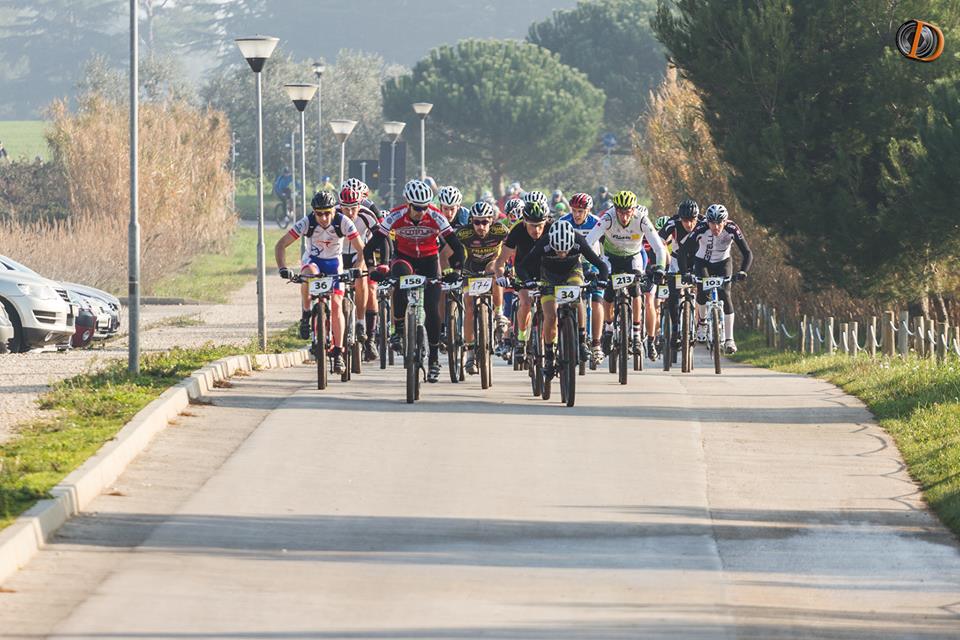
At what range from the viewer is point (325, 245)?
57.7ft

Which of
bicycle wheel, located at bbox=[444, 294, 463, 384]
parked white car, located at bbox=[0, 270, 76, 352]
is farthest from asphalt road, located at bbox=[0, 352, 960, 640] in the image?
parked white car, located at bbox=[0, 270, 76, 352]

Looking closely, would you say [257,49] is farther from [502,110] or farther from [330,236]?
[502,110]

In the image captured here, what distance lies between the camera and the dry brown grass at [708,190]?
106 ft

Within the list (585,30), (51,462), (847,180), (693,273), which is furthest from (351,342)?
(585,30)

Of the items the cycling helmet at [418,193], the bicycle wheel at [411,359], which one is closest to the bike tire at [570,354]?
the bicycle wheel at [411,359]

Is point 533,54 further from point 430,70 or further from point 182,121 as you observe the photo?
point 182,121

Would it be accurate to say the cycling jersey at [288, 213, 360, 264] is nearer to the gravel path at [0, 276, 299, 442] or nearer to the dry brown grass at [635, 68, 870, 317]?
the gravel path at [0, 276, 299, 442]

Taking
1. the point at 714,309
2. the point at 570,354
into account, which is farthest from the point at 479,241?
the point at 714,309

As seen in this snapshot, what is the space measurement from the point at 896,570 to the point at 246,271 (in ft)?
144

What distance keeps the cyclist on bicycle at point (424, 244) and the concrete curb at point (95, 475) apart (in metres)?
1.88

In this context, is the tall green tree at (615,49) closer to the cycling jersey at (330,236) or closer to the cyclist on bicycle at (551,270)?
the cycling jersey at (330,236)

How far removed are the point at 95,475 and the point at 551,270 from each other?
5.81m

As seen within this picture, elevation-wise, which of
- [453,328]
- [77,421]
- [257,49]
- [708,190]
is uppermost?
[257,49]

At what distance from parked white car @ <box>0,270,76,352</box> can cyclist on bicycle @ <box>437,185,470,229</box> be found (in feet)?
19.8
